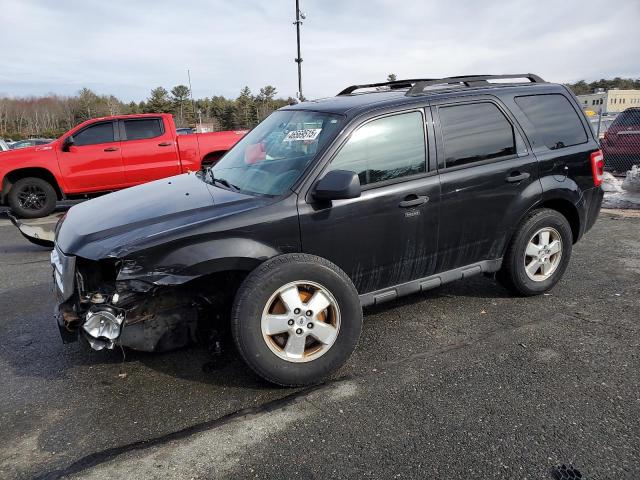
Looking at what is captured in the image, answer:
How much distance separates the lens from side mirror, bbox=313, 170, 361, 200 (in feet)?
9.52

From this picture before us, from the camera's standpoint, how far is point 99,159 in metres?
9.41

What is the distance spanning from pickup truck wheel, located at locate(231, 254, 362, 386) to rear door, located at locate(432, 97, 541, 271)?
1.03 m

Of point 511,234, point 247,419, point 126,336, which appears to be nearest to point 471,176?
point 511,234

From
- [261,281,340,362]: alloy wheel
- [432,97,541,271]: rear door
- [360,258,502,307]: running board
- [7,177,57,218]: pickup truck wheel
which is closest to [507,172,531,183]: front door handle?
[432,97,541,271]: rear door

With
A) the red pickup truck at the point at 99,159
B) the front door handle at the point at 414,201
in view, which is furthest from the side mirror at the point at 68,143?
the front door handle at the point at 414,201

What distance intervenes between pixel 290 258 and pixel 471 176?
1573 millimetres

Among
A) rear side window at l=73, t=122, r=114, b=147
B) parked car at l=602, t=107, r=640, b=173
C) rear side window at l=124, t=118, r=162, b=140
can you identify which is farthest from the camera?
parked car at l=602, t=107, r=640, b=173

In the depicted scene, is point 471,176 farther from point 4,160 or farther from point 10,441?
point 4,160

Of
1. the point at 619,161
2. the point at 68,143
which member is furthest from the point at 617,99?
the point at 68,143

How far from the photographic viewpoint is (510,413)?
2635 millimetres

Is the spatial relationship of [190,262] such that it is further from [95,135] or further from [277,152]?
[95,135]

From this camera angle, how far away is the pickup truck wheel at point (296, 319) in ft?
9.11

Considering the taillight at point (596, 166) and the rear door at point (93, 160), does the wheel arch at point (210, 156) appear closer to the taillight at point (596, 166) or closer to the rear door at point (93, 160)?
the rear door at point (93, 160)

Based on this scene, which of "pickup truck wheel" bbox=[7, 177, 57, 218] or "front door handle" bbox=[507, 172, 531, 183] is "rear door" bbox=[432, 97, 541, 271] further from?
"pickup truck wheel" bbox=[7, 177, 57, 218]
